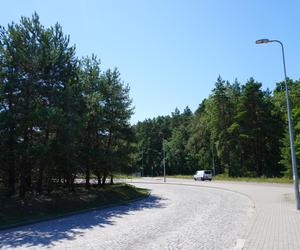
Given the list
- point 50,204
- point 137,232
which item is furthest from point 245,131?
point 137,232

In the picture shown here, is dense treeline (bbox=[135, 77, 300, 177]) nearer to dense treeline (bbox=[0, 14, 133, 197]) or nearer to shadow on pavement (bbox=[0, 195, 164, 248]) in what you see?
dense treeline (bbox=[0, 14, 133, 197])

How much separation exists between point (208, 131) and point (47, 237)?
75014 millimetres

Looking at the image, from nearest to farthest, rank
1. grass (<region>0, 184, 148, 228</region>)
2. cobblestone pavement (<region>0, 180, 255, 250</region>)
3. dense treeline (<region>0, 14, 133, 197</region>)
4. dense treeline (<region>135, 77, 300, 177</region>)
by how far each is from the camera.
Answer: cobblestone pavement (<region>0, 180, 255, 250</region>) → grass (<region>0, 184, 148, 228</region>) → dense treeline (<region>0, 14, 133, 197</region>) → dense treeline (<region>135, 77, 300, 177</region>)

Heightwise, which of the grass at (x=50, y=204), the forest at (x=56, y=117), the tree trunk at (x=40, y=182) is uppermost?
the forest at (x=56, y=117)

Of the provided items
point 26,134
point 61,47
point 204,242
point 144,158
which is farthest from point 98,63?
point 144,158

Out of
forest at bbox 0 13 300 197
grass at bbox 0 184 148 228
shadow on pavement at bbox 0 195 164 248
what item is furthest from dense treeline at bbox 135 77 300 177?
shadow on pavement at bbox 0 195 164 248

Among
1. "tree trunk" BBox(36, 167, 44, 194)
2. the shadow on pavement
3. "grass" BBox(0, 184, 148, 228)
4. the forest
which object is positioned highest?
the forest

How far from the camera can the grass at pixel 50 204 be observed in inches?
658

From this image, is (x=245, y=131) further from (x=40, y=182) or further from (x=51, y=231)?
(x=51, y=231)

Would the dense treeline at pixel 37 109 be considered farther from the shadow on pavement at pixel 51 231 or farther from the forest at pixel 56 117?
the shadow on pavement at pixel 51 231

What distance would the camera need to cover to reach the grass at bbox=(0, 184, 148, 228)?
16.7 metres

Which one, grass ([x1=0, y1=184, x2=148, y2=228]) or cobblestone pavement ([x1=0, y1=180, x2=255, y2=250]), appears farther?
grass ([x1=0, y1=184, x2=148, y2=228])

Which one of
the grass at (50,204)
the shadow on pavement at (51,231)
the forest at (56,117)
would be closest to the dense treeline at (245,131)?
the forest at (56,117)

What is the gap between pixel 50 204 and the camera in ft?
65.1
